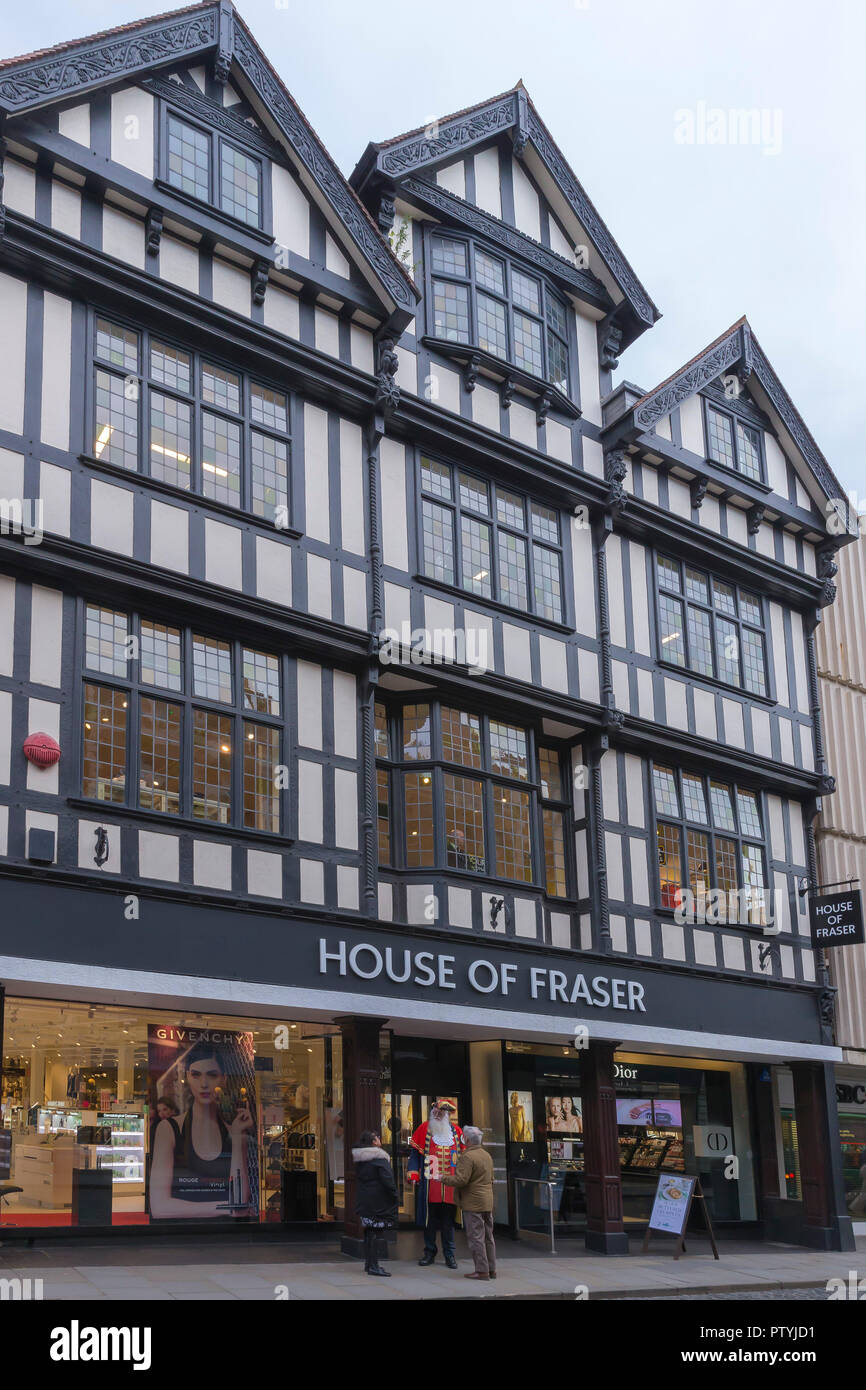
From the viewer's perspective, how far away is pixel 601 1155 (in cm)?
1884

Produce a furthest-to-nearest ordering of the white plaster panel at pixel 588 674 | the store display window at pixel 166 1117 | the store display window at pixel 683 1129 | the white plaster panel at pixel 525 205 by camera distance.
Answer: the store display window at pixel 683 1129 → the white plaster panel at pixel 525 205 → the white plaster panel at pixel 588 674 → the store display window at pixel 166 1117

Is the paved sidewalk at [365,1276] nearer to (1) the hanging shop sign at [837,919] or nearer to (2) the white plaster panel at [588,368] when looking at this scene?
(1) the hanging shop sign at [837,919]

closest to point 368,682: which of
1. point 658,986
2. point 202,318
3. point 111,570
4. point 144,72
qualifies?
point 111,570

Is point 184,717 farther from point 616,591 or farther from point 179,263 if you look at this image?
point 616,591

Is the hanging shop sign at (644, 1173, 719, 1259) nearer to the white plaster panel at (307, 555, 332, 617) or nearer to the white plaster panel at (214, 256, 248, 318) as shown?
the white plaster panel at (307, 555, 332, 617)

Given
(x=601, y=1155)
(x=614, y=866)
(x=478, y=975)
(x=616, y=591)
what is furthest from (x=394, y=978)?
(x=616, y=591)

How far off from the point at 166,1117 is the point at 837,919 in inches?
427

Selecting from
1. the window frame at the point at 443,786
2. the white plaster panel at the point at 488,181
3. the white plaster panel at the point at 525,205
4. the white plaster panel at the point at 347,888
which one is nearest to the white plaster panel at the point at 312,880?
the white plaster panel at the point at 347,888

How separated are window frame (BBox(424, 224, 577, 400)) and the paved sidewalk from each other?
461 inches

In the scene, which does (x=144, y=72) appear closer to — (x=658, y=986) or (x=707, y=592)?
(x=707, y=592)

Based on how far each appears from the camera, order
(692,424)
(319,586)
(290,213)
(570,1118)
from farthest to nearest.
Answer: (692,424), (570,1118), (290,213), (319,586)

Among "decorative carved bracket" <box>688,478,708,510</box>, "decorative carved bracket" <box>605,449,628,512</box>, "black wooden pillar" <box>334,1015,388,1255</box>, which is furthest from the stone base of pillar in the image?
"decorative carved bracket" <box>688,478,708,510</box>

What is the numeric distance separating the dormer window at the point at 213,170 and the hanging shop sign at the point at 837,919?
42.6ft

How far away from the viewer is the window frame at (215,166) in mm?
16969
